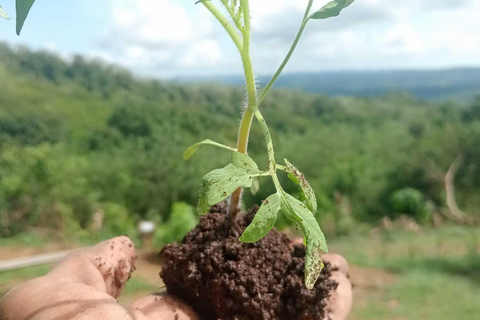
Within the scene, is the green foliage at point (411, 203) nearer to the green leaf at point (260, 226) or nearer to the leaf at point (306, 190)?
the leaf at point (306, 190)

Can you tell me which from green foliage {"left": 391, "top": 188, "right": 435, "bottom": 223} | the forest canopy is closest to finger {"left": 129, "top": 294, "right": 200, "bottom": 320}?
the forest canopy

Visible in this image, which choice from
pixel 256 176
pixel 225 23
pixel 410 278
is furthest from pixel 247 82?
pixel 410 278

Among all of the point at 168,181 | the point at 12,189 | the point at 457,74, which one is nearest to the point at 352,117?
the point at 168,181

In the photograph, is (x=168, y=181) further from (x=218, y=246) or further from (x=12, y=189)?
(x=218, y=246)

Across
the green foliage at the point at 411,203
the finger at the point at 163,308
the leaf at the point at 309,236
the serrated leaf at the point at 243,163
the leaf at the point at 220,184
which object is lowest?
the green foliage at the point at 411,203

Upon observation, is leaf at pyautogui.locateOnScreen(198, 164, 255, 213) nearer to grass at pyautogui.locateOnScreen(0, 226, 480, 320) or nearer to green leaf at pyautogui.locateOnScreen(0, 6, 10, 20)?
green leaf at pyautogui.locateOnScreen(0, 6, 10, 20)

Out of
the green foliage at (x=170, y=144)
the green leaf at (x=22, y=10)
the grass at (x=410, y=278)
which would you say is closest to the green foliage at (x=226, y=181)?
the green leaf at (x=22, y=10)
